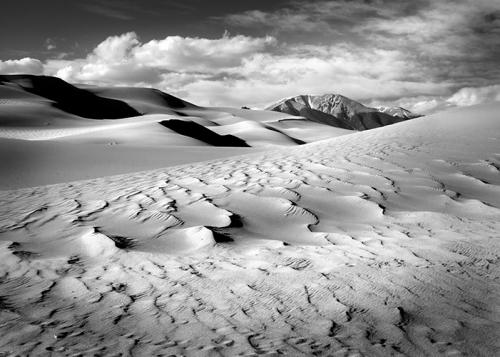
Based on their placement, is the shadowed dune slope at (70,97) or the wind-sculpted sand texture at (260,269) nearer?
the wind-sculpted sand texture at (260,269)

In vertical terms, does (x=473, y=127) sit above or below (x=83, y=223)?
above

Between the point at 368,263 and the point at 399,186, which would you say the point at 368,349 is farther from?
the point at 399,186

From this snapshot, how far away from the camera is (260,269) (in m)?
2.55

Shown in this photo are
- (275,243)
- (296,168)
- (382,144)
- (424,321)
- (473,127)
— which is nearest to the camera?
(424,321)

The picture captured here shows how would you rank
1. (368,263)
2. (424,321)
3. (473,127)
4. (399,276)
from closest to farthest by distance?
(424,321)
(399,276)
(368,263)
(473,127)

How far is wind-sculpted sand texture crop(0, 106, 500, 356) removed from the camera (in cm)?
180

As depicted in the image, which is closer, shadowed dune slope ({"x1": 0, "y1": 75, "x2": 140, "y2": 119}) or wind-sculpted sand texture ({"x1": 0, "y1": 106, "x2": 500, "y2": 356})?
wind-sculpted sand texture ({"x1": 0, "y1": 106, "x2": 500, "y2": 356})

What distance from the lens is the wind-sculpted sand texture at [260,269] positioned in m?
1.80

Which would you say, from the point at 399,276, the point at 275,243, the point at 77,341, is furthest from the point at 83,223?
the point at 399,276

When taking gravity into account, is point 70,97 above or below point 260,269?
above

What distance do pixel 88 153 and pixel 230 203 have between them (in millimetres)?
8480

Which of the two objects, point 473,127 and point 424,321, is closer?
point 424,321

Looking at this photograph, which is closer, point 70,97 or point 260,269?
point 260,269

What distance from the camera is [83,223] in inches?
149
